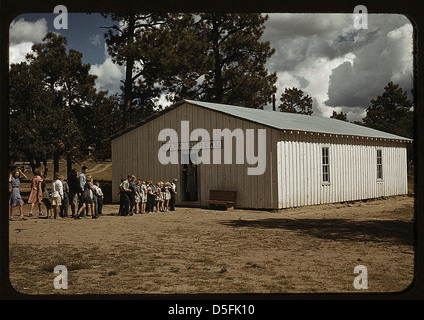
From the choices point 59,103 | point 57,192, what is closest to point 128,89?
point 59,103

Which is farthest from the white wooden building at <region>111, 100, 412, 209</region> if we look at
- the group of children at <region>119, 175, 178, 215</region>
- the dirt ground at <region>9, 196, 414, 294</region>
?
the dirt ground at <region>9, 196, 414, 294</region>

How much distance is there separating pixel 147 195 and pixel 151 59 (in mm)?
8175

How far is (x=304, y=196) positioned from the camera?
16469 millimetres

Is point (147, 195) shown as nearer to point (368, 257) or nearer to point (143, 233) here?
point (143, 233)

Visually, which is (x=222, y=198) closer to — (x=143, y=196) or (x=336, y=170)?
(x=143, y=196)

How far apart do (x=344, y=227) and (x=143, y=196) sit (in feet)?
24.4

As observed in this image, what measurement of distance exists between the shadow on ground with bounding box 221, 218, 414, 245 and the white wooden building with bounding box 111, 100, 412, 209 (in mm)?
3255

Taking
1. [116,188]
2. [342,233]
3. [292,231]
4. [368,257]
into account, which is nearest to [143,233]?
[292,231]

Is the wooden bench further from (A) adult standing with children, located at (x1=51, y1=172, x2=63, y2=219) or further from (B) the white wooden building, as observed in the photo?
(A) adult standing with children, located at (x1=51, y1=172, x2=63, y2=219)

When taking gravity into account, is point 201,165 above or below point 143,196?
above

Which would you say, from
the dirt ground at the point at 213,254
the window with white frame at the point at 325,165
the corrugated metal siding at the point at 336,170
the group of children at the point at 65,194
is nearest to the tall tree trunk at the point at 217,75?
the corrugated metal siding at the point at 336,170

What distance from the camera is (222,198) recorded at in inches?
667

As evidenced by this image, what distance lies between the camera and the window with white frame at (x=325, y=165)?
1766cm

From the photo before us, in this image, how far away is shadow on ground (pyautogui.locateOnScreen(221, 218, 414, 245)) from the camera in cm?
884
